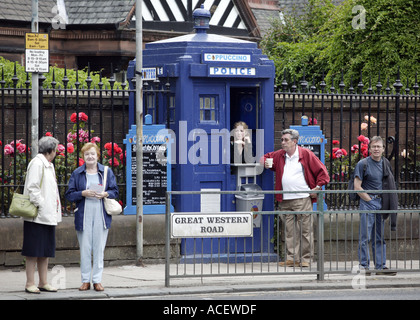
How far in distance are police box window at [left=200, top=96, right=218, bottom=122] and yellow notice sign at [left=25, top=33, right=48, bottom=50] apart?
7.44ft

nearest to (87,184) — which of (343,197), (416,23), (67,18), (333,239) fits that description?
(333,239)

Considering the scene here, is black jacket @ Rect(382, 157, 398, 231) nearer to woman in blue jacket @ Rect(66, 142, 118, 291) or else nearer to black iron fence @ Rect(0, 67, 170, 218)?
black iron fence @ Rect(0, 67, 170, 218)

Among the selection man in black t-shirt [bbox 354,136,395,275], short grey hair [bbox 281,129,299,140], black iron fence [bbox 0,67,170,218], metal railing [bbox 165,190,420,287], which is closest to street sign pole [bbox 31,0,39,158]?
black iron fence [bbox 0,67,170,218]

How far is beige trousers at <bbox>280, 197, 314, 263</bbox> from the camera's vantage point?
38.5 feet

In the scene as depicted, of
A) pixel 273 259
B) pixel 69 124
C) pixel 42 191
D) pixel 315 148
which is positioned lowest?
pixel 273 259

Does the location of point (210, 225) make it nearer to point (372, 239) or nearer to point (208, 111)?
point (372, 239)

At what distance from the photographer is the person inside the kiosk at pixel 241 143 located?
522 inches

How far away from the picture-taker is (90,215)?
10719 mm

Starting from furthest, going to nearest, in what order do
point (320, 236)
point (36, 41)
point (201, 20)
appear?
point (201, 20) < point (36, 41) < point (320, 236)

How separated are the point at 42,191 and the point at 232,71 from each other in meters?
3.56

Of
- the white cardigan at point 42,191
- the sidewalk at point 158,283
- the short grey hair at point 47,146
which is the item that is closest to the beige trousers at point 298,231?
the sidewalk at point 158,283

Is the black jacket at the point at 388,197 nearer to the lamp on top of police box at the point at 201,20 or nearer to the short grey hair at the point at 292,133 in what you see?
the short grey hair at the point at 292,133

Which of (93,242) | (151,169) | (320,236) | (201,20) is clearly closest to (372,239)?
(320,236)
